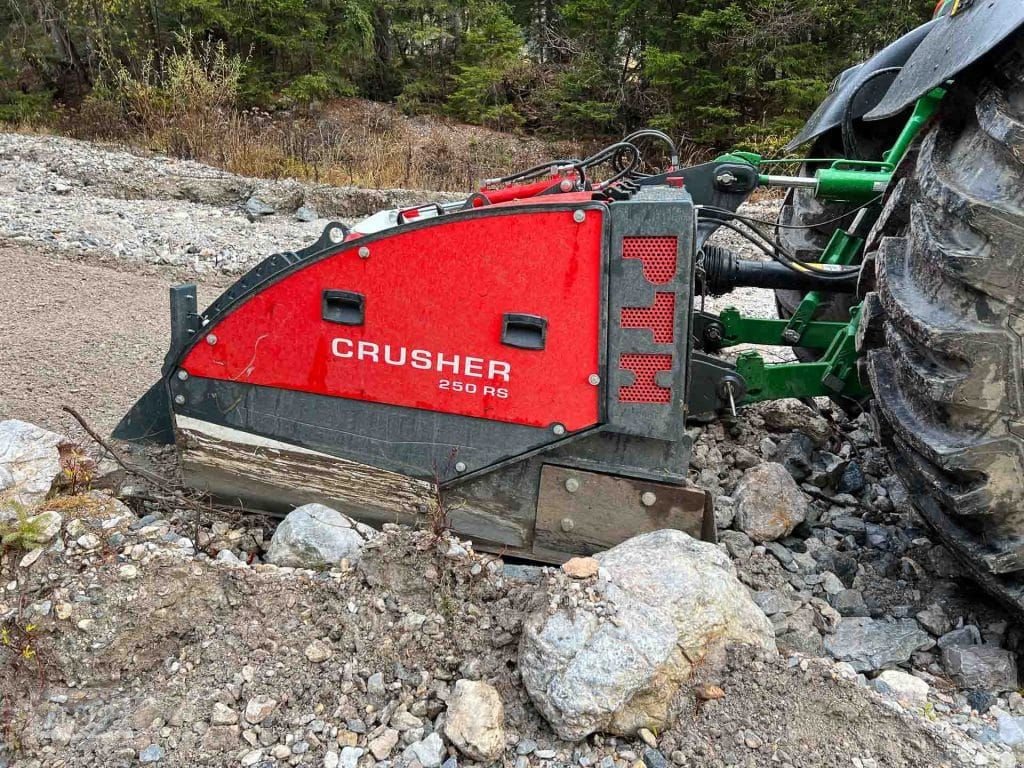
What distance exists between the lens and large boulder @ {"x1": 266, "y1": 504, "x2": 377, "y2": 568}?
2.31m

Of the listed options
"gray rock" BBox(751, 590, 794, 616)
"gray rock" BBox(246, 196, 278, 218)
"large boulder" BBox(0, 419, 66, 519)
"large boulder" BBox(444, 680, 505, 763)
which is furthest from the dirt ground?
"gray rock" BBox(246, 196, 278, 218)

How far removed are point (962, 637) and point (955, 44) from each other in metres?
1.53

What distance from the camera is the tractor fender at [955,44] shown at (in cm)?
190

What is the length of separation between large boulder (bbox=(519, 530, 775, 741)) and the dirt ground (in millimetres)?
2119

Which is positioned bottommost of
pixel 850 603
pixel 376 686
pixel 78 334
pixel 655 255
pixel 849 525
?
pixel 376 686

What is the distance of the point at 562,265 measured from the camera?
222 centimetres

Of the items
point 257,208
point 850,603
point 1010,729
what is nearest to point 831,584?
point 850,603

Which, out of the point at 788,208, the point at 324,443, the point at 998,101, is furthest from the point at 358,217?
the point at 998,101

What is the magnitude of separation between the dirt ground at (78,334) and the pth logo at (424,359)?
4.41 feet

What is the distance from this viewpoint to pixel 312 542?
7.59 ft

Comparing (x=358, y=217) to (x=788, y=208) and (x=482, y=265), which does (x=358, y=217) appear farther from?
(x=482, y=265)

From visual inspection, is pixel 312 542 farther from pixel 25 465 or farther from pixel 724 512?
pixel 724 512

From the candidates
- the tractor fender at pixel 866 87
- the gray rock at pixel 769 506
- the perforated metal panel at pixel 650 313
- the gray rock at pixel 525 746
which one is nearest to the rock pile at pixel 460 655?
the gray rock at pixel 525 746

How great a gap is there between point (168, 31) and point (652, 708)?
17.7m
